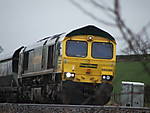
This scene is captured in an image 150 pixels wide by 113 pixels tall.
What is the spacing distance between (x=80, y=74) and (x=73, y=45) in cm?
115

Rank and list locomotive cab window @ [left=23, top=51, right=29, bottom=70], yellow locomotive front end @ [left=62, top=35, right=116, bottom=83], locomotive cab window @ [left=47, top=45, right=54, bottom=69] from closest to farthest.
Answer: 1. yellow locomotive front end @ [left=62, top=35, right=116, bottom=83]
2. locomotive cab window @ [left=47, top=45, right=54, bottom=69]
3. locomotive cab window @ [left=23, top=51, right=29, bottom=70]

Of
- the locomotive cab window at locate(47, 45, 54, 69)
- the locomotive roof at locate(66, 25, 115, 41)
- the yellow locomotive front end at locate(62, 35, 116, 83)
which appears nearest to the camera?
the yellow locomotive front end at locate(62, 35, 116, 83)

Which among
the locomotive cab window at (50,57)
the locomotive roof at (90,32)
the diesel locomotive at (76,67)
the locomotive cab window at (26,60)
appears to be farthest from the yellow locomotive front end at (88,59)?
the locomotive cab window at (26,60)

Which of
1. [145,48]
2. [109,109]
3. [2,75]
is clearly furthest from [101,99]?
[145,48]

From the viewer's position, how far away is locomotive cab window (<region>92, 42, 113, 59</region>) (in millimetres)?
17562

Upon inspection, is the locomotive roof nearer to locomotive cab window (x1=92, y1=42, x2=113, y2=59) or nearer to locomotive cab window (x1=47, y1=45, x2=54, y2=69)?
locomotive cab window (x1=92, y1=42, x2=113, y2=59)

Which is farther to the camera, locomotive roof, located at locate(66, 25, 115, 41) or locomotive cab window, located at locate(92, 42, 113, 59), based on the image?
locomotive cab window, located at locate(92, 42, 113, 59)

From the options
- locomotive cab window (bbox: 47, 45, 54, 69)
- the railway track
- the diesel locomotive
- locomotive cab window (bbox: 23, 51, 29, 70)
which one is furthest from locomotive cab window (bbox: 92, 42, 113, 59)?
the railway track

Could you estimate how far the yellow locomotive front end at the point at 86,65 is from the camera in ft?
55.2

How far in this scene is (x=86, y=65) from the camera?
56.9 ft

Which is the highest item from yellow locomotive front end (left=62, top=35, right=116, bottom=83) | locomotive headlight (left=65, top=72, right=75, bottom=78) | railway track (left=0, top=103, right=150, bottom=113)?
yellow locomotive front end (left=62, top=35, right=116, bottom=83)

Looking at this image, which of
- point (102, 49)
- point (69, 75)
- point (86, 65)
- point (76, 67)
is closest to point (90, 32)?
point (102, 49)

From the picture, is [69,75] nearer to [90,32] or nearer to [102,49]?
[102,49]

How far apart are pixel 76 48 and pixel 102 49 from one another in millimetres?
1128
